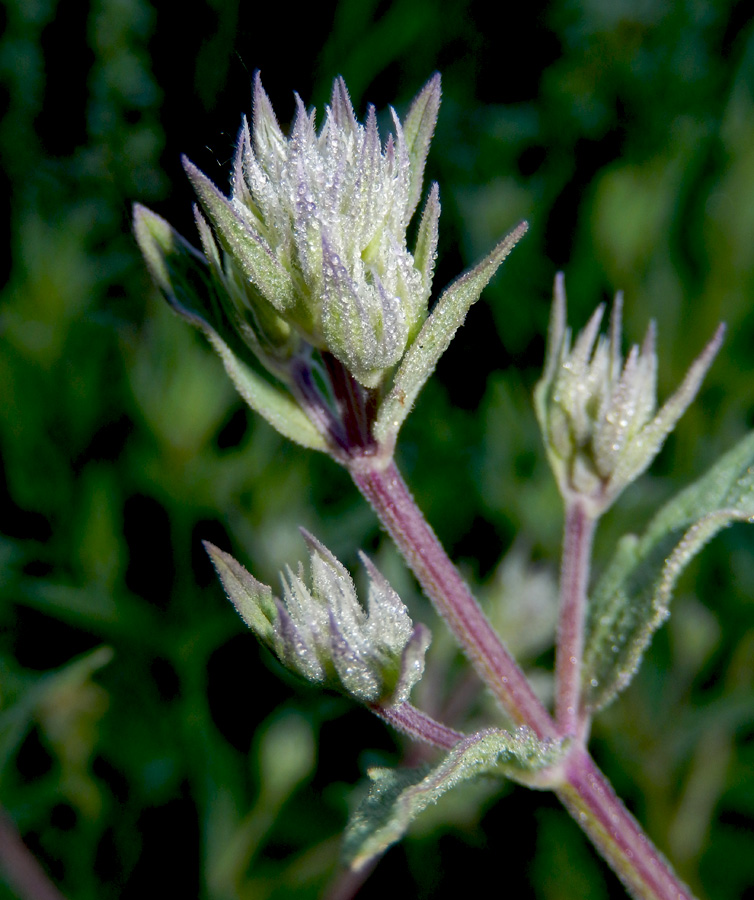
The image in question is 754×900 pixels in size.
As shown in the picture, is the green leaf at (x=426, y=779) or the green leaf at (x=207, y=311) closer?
the green leaf at (x=426, y=779)

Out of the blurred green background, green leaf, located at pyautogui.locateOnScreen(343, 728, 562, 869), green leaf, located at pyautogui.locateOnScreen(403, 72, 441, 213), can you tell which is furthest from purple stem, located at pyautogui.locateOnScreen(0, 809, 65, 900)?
green leaf, located at pyautogui.locateOnScreen(403, 72, 441, 213)

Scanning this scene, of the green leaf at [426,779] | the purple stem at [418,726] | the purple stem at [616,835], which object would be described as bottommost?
the purple stem at [616,835]

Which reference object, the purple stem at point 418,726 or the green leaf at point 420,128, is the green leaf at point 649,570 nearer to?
the purple stem at point 418,726

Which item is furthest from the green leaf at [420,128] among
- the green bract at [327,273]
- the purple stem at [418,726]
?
the purple stem at [418,726]

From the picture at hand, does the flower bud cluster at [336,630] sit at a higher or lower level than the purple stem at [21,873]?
higher

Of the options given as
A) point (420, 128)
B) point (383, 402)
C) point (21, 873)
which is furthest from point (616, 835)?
point (21, 873)

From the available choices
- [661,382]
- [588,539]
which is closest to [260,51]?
[661,382]

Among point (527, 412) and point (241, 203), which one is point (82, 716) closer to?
point (527, 412)
